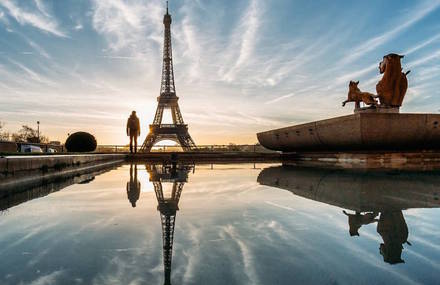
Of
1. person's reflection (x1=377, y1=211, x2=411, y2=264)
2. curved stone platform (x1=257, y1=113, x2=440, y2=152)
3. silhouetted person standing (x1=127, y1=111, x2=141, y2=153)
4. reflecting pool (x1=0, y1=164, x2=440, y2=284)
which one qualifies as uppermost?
silhouetted person standing (x1=127, y1=111, x2=141, y2=153)

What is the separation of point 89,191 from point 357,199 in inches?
148

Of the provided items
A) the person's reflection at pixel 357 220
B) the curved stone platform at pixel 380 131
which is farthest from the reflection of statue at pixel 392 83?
the person's reflection at pixel 357 220

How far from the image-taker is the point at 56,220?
2.77 m

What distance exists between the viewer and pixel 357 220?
2.80m

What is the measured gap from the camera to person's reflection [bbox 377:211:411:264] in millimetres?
1869

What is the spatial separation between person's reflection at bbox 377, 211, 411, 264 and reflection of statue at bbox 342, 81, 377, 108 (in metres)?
8.69

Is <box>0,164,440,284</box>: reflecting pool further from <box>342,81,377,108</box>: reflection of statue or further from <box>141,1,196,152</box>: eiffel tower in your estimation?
<box>141,1,196,152</box>: eiffel tower

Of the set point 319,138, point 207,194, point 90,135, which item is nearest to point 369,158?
point 319,138

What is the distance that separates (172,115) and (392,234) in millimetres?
41745

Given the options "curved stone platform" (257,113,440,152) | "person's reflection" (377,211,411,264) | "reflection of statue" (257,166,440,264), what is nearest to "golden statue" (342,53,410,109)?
"curved stone platform" (257,113,440,152)

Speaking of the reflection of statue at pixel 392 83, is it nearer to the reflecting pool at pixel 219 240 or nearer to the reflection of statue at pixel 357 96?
the reflection of statue at pixel 357 96

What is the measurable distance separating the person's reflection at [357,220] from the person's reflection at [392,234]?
0.08 m

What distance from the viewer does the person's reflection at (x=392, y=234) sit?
1.87 m

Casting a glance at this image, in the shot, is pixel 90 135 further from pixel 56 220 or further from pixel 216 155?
pixel 56 220
